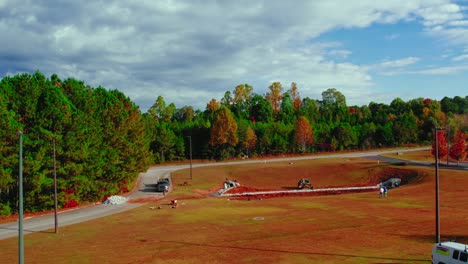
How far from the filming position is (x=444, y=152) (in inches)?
3314

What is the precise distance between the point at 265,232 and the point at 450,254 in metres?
15.4

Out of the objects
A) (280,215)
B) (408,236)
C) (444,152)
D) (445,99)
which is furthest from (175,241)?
(445,99)

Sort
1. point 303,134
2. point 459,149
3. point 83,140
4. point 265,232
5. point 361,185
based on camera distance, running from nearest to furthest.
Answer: point 265,232 < point 83,140 < point 361,185 < point 459,149 < point 303,134

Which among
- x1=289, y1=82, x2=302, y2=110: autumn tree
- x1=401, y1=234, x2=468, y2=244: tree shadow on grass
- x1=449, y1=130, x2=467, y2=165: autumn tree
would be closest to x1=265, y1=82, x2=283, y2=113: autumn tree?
x1=289, y1=82, x2=302, y2=110: autumn tree

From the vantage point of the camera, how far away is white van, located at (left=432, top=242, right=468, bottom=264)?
63.7 ft

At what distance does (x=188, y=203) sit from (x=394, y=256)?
31.6 meters

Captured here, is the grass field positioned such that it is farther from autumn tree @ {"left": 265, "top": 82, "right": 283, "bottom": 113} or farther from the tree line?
autumn tree @ {"left": 265, "top": 82, "right": 283, "bottom": 113}

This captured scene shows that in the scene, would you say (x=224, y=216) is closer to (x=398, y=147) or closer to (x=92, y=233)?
(x=92, y=233)

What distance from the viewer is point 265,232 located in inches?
1282

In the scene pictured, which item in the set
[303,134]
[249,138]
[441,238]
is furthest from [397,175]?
[441,238]

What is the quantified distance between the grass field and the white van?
6.93 feet

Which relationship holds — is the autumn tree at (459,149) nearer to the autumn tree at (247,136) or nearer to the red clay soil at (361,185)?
the red clay soil at (361,185)

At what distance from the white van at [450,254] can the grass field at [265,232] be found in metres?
2.11

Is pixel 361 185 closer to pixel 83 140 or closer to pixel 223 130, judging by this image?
pixel 223 130
